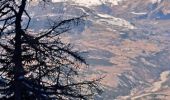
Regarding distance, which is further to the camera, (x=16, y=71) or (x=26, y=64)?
(x=26, y=64)

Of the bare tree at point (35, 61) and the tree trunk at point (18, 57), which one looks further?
the bare tree at point (35, 61)

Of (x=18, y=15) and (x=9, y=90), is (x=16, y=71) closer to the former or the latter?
(x=9, y=90)

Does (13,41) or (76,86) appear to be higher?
(13,41)

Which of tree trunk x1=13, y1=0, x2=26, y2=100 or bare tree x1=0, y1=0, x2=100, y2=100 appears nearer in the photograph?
tree trunk x1=13, y1=0, x2=26, y2=100

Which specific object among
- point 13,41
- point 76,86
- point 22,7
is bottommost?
point 76,86

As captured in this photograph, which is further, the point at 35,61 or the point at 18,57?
the point at 35,61

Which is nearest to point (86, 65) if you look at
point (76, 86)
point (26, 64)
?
point (76, 86)

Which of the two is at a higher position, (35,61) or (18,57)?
(18,57)
